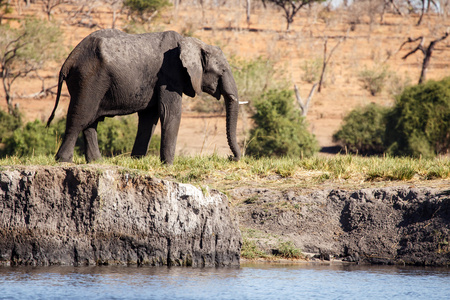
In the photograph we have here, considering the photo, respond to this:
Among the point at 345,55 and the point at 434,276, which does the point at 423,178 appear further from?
the point at 345,55

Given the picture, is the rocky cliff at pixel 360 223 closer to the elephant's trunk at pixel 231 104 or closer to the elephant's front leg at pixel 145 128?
the elephant's trunk at pixel 231 104

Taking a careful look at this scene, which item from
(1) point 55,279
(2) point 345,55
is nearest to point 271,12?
(2) point 345,55

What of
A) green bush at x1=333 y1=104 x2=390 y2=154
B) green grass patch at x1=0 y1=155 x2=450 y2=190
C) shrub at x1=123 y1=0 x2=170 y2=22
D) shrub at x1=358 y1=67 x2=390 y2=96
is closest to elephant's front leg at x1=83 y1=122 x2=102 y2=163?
green grass patch at x1=0 y1=155 x2=450 y2=190

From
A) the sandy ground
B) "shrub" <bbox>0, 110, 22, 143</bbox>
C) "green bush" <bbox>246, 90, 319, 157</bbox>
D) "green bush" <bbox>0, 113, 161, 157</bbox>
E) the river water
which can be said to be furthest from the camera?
the sandy ground

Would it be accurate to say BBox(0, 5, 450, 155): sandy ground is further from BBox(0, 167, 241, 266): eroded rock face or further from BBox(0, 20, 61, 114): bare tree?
BBox(0, 167, 241, 266): eroded rock face

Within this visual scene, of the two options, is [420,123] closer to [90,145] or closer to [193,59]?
[193,59]

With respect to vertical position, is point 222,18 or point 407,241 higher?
point 222,18

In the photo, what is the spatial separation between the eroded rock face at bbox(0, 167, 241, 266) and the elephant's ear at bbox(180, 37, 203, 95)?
2279mm

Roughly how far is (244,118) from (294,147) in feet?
17.5

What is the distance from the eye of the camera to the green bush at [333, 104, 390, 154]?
24.2 m

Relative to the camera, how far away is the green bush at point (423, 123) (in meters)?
20.1

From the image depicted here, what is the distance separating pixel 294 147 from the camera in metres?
21.6

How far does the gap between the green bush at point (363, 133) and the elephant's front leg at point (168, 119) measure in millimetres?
15252

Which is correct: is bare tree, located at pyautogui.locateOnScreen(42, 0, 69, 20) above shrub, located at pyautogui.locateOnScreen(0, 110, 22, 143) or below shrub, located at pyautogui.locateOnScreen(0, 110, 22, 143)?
above
